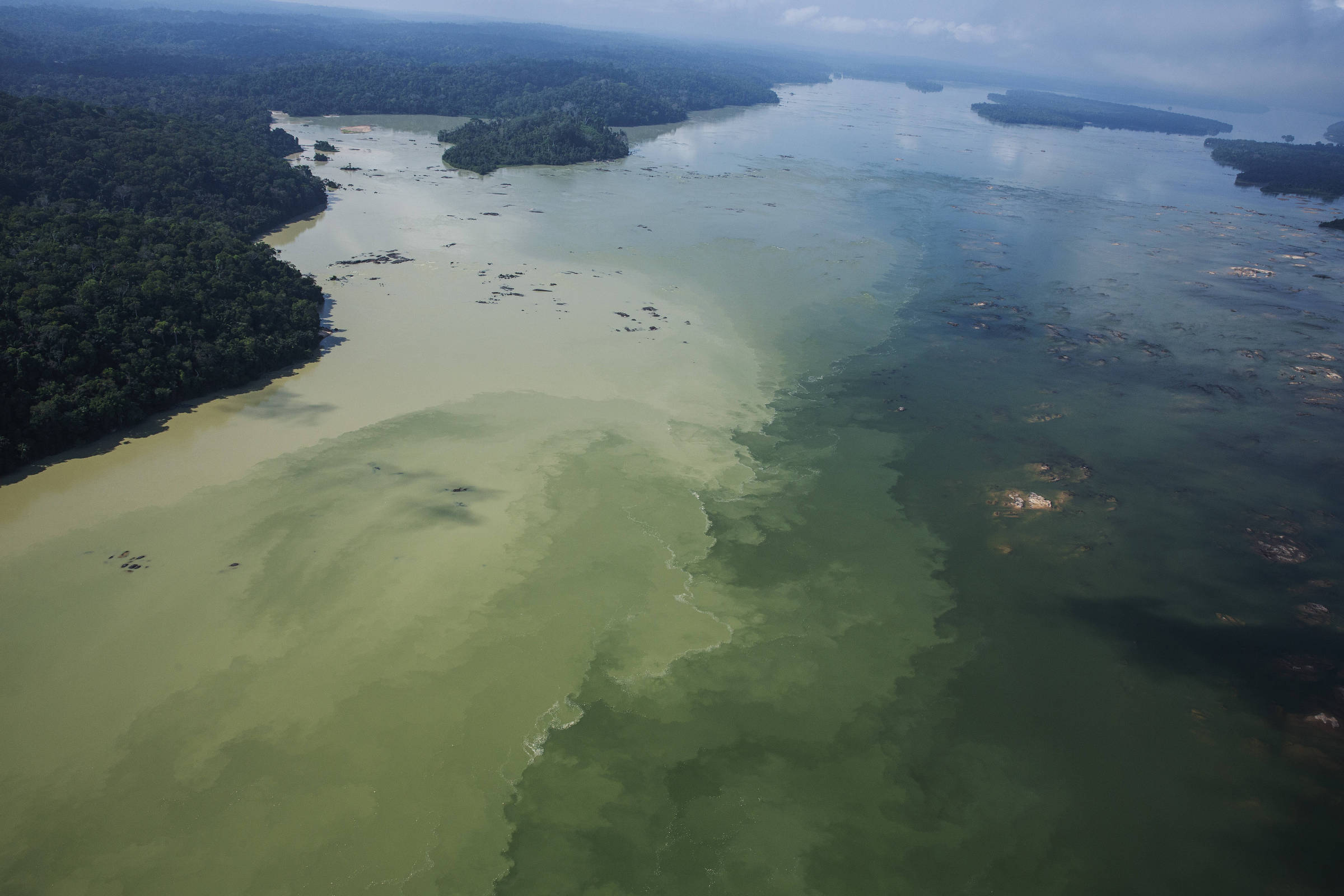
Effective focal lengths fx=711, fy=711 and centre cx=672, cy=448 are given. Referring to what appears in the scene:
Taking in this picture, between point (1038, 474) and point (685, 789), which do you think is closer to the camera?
point (685, 789)

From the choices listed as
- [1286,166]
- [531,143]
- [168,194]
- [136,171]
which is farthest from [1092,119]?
[136,171]

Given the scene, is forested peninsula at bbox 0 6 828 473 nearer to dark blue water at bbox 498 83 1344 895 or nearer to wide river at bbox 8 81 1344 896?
wide river at bbox 8 81 1344 896

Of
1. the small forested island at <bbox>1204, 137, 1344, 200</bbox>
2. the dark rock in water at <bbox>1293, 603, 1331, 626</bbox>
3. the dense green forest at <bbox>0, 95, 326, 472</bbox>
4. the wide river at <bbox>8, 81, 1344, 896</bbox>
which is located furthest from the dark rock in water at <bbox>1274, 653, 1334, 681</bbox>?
the small forested island at <bbox>1204, 137, 1344, 200</bbox>

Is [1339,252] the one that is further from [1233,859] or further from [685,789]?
[685,789]

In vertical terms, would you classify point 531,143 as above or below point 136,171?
above

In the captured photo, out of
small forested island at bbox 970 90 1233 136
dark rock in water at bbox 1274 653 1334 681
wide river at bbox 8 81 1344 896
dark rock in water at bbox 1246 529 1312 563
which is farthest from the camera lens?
small forested island at bbox 970 90 1233 136

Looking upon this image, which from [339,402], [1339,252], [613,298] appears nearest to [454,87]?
[613,298]

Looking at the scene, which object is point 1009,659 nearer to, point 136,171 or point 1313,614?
point 1313,614
